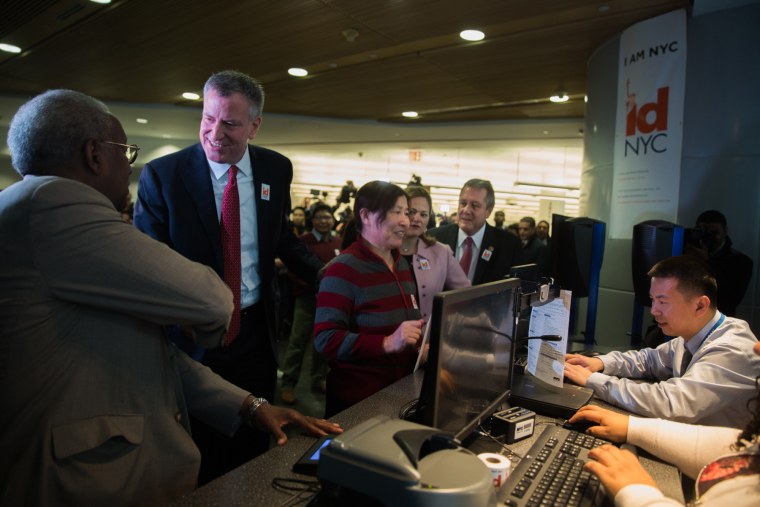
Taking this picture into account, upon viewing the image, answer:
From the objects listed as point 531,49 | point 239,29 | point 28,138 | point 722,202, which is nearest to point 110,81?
point 239,29

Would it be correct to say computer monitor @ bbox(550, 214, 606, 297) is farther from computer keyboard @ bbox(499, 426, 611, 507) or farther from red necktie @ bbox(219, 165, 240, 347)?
red necktie @ bbox(219, 165, 240, 347)

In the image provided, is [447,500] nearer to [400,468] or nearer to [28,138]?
[400,468]

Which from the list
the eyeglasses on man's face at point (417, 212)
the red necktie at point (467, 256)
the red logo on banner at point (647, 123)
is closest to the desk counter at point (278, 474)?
the eyeglasses on man's face at point (417, 212)

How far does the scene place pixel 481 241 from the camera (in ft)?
10.6

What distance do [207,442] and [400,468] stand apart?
1226mm

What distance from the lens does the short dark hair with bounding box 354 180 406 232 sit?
6.24 ft

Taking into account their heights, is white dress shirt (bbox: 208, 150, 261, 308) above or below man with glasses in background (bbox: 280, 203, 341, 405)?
above

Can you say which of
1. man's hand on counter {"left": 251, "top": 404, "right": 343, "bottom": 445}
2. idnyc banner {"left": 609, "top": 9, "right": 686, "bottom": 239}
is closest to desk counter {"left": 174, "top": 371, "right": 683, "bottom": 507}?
man's hand on counter {"left": 251, "top": 404, "right": 343, "bottom": 445}

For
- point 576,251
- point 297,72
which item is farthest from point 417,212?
point 297,72

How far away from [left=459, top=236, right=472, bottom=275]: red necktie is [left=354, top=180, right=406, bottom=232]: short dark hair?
4.58 ft

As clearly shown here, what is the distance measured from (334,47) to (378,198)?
139 inches

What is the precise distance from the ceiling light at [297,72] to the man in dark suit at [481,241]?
339cm

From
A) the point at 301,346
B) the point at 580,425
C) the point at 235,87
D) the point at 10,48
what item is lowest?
the point at 301,346

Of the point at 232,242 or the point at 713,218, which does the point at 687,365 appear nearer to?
the point at 232,242
